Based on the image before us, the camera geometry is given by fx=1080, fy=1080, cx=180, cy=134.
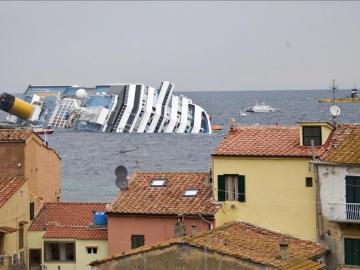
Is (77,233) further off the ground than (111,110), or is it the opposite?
(111,110)

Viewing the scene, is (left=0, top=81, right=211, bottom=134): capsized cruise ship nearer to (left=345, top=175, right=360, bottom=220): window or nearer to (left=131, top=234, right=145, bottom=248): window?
(left=131, top=234, right=145, bottom=248): window

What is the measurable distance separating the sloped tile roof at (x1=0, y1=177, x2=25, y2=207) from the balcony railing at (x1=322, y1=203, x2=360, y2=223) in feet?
35.7

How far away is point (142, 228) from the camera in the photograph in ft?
112

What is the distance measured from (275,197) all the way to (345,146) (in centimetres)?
263

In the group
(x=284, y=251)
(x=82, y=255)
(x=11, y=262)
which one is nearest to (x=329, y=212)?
(x=284, y=251)

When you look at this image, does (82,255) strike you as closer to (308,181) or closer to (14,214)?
(14,214)

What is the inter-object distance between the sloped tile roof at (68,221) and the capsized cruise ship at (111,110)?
120 meters

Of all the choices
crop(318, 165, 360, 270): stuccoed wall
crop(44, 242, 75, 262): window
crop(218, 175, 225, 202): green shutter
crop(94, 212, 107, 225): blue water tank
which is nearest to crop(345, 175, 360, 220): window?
crop(318, 165, 360, 270): stuccoed wall

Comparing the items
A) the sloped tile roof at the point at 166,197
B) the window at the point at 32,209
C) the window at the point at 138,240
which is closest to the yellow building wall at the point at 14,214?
the window at the point at 32,209

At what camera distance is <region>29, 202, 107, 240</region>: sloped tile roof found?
36219 mm

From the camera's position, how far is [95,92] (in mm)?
174750

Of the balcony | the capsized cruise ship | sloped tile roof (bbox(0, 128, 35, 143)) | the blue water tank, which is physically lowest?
the balcony

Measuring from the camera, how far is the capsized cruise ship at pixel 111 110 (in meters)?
164

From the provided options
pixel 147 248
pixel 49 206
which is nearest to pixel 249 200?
pixel 147 248
